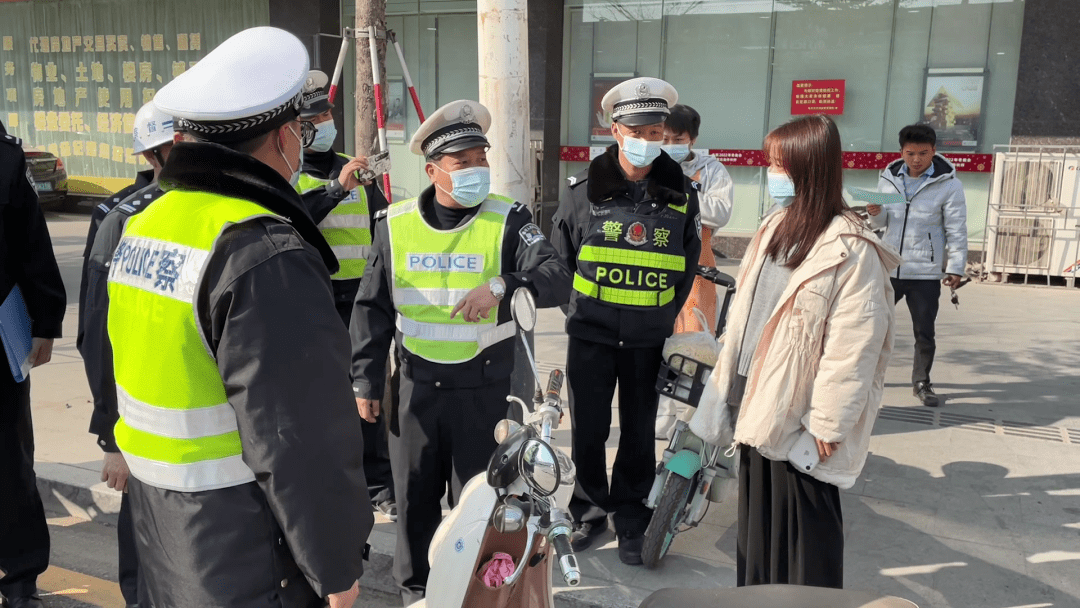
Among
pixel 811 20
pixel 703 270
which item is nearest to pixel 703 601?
pixel 703 270

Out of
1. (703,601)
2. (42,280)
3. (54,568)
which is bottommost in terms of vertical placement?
(54,568)

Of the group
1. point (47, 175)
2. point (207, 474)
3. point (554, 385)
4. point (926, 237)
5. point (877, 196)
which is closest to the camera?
point (207, 474)

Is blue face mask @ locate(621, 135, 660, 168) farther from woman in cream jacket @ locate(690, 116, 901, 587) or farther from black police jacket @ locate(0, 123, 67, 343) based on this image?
black police jacket @ locate(0, 123, 67, 343)

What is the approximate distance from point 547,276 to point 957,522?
8.52ft

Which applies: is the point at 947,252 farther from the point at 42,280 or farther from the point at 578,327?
the point at 42,280

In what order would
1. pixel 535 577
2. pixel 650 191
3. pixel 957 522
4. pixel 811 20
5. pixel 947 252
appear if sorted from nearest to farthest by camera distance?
1. pixel 535 577
2. pixel 650 191
3. pixel 957 522
4. pixel 947 252
5. pixel 811 20

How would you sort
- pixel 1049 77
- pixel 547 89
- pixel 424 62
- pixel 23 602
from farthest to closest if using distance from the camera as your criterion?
pixel 424 62 → pixel 547 89 → pixel 1049 77 → pixel 23 602

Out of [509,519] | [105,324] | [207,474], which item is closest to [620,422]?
[509,519]

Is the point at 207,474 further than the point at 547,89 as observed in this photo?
No

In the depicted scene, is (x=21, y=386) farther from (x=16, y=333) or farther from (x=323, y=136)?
(x=323, y=136)

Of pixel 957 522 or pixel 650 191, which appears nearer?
pixel 650 191

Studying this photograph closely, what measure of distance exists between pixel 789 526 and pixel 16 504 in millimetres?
3049

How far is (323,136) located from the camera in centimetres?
474

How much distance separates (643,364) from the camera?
13.7 feet
